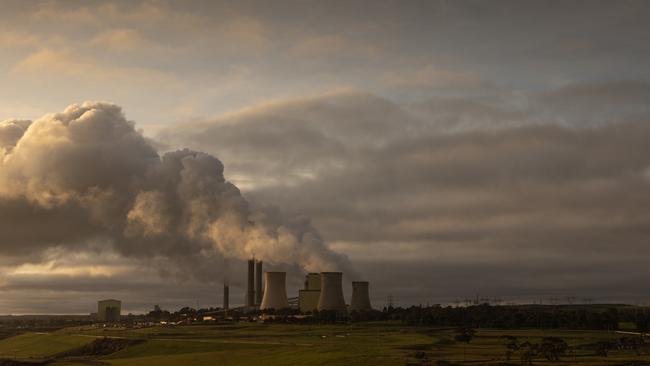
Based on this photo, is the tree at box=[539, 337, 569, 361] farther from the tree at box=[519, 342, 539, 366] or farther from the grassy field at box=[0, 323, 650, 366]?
the tree at box=[519, 342, 539, 366]

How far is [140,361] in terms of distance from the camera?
520 ft

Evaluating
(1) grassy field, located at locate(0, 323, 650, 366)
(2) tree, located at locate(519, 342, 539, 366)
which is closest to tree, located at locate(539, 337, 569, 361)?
(1) grassy field, located at locate(0, 323, 650, 366)

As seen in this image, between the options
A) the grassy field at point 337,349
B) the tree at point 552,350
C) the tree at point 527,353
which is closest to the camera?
the tree at point 527,353

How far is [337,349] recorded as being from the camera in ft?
464

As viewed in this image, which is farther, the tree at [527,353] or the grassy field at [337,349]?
the grassy field at [337,349]

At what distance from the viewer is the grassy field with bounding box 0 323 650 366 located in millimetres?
125062

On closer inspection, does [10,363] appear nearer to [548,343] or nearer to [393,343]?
[393,343]

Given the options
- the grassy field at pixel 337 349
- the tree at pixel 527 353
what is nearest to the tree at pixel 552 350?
the grassy field at pixel 337 349

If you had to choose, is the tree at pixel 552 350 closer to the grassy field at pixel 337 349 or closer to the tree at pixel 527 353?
the grassy field at pixel 337 349

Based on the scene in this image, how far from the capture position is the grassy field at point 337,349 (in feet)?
410

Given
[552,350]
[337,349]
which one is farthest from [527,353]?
[337,349]

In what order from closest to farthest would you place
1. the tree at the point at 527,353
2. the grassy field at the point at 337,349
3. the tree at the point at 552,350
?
1. the tree at the point at 527,353
2. the grassy field at the point at 337,349
3. the tree at the point at 552,350

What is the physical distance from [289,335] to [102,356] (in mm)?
42592

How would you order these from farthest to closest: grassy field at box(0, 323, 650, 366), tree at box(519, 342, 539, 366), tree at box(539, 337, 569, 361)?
tree at box(539, 337, 569, 361) → grassy field at box(0, 323, 650, 366) → tree at box(519, 342, 539, 366)
